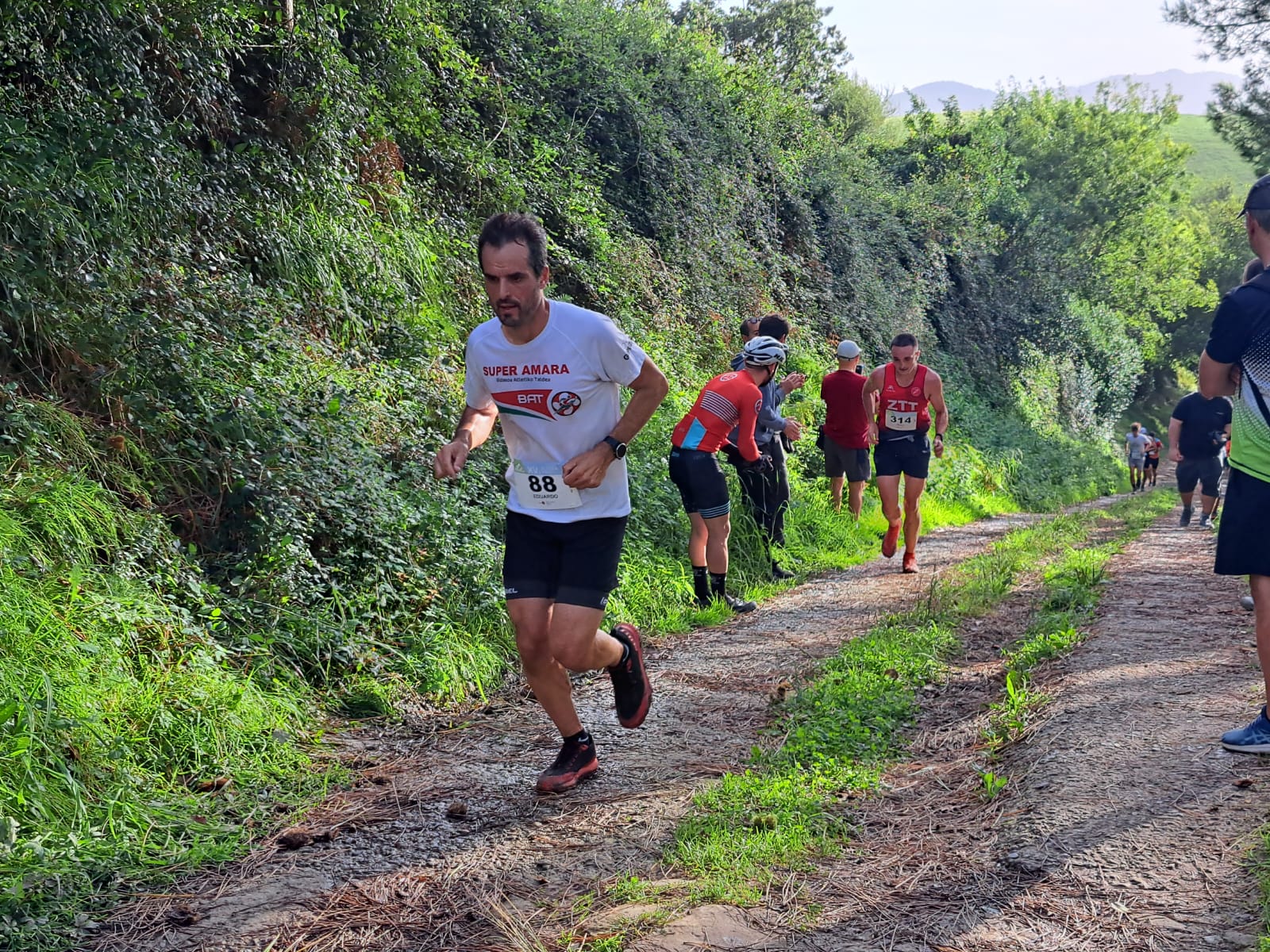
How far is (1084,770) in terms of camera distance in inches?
159

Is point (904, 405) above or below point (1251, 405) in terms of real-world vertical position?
below

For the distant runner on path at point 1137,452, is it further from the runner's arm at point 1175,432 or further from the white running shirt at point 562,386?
the white running shirt at point 562,386

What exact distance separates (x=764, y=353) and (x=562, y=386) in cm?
416

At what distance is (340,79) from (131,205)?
306cm

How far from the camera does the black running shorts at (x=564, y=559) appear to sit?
14.4 ft

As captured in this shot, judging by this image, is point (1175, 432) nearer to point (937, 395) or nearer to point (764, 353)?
point (937, 395)

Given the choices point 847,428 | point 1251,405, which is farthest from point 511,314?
point 847,428

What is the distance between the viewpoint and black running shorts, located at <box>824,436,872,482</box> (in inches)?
489

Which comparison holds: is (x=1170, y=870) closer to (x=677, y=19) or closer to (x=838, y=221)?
(x=838, y=221)

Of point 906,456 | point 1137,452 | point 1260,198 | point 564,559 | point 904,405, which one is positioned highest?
point 1260,198

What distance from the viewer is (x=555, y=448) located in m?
4.38

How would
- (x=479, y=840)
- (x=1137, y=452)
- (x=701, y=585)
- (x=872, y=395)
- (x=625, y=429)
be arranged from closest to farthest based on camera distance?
(x=479, y=840)
(x=625, y=429)
(x=701, y=585)
(x=872, y=395)
(x=1137, y=452)

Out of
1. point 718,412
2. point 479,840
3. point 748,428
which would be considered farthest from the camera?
point 748,428

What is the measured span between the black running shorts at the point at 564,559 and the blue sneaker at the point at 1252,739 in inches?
97.6
